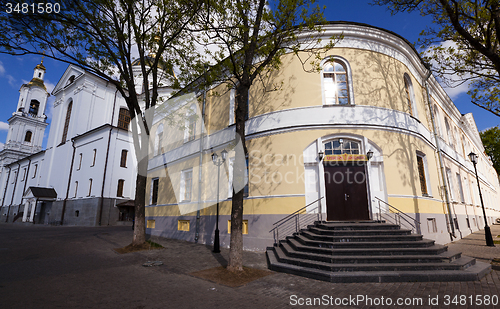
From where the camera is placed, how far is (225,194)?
13.1m

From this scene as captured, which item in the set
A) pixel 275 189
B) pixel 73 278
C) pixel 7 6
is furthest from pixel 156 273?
pixel 7 6

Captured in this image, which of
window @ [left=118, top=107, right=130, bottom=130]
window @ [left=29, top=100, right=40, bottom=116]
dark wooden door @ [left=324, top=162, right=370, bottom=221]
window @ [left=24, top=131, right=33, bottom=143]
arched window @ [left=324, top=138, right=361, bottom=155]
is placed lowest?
dark wooden door @ [left=324, top=162, right=370, bottom=221]

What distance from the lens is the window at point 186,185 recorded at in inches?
624

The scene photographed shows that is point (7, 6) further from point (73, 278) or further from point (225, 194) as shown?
point (225, 194)

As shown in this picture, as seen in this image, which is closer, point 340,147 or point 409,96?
point 340,147

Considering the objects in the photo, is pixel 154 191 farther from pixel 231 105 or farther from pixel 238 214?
pixel 238 214

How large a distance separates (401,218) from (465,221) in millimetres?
9832

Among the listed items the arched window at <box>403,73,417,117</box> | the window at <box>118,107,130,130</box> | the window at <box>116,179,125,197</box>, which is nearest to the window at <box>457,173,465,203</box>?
the arched window at <box>403,73,417,117</box>

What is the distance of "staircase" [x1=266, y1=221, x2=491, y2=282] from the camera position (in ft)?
21.4

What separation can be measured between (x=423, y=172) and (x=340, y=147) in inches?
201

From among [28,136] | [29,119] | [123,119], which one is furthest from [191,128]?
[28,136]

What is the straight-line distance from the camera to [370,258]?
7.22m

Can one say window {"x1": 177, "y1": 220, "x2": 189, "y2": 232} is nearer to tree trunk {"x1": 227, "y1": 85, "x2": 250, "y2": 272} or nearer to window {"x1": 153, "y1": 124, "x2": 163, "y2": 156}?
window {"x1": 153, "y1": 124, "x2": 163, "y2": 156}

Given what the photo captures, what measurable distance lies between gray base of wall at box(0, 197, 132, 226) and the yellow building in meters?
20.3
